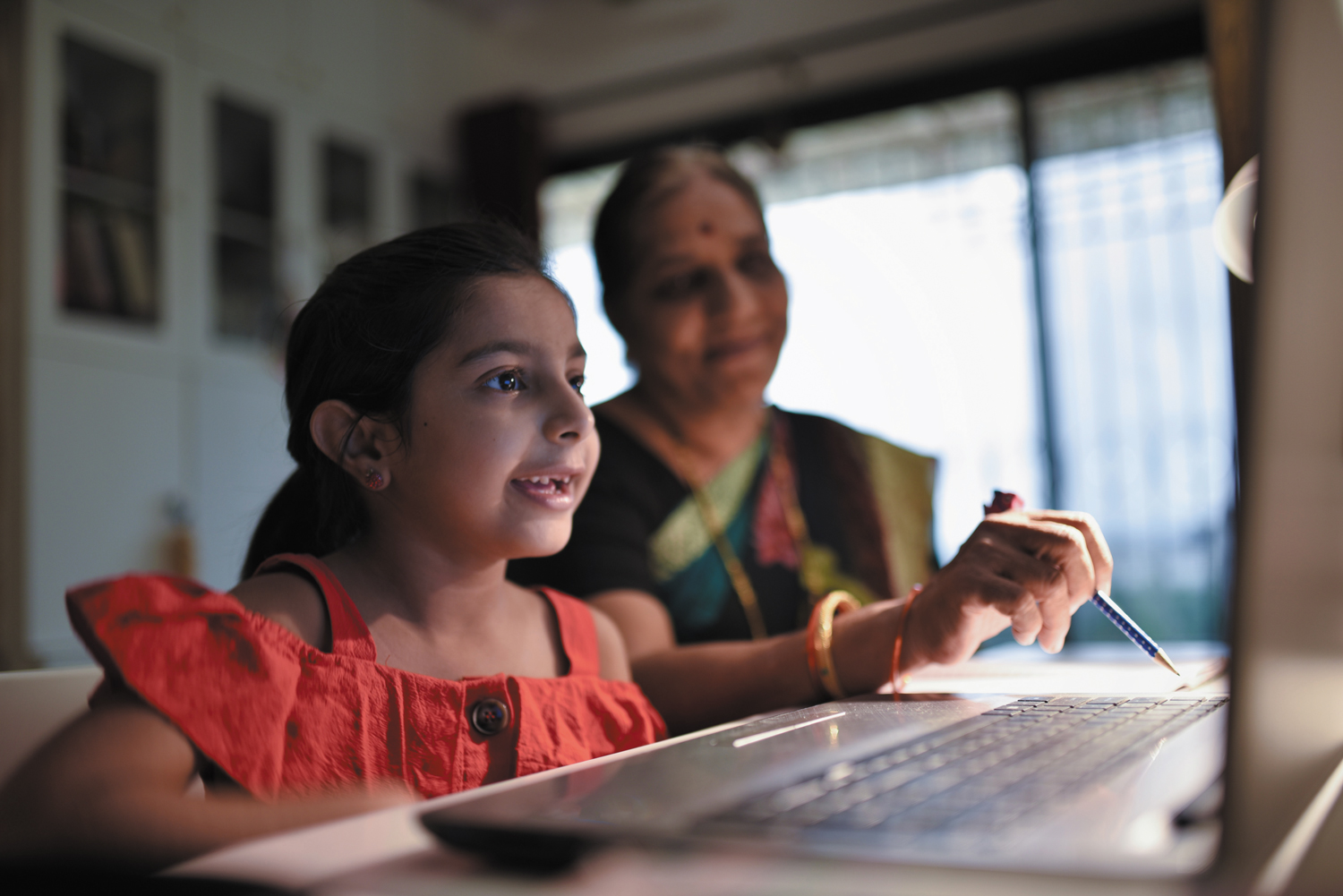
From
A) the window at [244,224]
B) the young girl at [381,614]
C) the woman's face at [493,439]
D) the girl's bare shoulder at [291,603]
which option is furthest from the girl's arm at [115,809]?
the window at [244,224]

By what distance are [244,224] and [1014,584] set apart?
3167 millimetres

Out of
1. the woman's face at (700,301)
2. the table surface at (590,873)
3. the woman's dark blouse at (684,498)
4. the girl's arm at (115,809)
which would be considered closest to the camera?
the table surface at (590,873)

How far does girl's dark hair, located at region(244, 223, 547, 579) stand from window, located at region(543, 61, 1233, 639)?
2.50 metres

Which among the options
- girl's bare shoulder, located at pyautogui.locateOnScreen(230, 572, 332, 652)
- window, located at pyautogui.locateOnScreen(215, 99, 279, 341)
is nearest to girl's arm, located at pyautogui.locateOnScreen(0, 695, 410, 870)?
girl's bare shoulder, located at pyautogui.locateOnScreen(230, 572, 332, 652)

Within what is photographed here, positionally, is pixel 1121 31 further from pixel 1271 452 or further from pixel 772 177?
pixel 1271 452

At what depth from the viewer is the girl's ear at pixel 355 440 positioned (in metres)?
0.76

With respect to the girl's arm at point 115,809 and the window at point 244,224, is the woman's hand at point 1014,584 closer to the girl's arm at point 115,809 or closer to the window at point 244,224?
the girl's arm at point 115,809

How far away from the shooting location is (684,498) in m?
1.18

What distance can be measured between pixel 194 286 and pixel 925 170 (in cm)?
252

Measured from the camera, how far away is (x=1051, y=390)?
351cm

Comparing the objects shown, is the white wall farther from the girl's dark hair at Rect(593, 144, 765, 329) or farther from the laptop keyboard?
the laptop keyboard

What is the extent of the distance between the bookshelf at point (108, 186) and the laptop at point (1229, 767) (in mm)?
2954

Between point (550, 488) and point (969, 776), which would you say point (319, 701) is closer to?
point (550, 488)

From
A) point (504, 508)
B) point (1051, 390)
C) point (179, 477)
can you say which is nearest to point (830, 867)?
point (504, 508)
